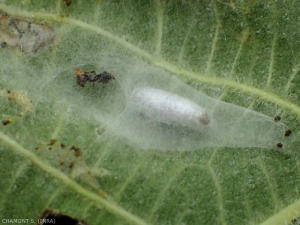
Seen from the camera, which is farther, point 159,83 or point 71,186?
point 159,83

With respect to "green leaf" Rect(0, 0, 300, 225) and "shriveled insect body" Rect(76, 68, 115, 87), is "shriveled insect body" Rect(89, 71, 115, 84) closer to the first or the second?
"shriveled insect body" Rect(76, 68, 115, 87)

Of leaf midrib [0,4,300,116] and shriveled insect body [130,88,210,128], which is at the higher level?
leaf midrib [0,4,300,116]

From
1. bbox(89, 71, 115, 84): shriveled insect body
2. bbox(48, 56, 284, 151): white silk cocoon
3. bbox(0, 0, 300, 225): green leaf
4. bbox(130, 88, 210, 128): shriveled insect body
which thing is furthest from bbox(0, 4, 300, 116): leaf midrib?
bbox(89, 71, 115, 84): shriveled insect body

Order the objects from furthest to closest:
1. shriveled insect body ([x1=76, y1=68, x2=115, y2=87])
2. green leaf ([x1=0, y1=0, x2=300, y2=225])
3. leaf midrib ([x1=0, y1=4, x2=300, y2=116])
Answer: shriveled insect body ([x1=76, y1=68, x2=115, y2=87]) < leaf midrib ([x1=0, y1=4, x2=300, y2=116]) < green leaf ([x1=0, y1=0, x2=300, y2=225])

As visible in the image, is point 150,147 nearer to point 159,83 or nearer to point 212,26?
point 159,83

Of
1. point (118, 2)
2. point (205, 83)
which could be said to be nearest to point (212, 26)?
point (205, 83)

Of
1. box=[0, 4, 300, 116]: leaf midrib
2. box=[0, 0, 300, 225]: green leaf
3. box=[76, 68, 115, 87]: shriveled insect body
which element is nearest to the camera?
box=[0, 0, 300, 225]: green leaf
